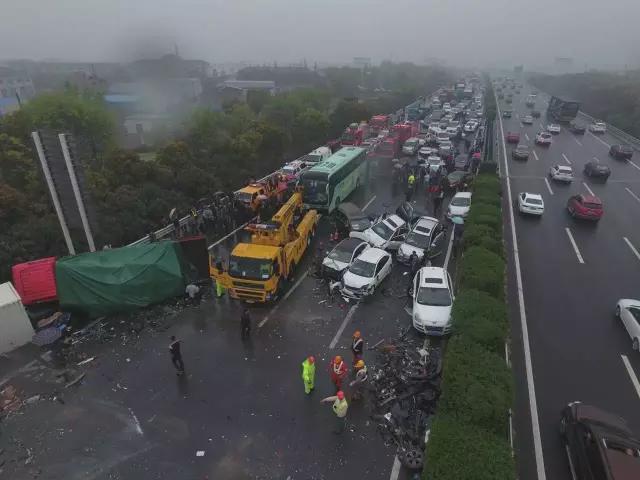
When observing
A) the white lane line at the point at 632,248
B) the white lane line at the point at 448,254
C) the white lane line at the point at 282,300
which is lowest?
the white lane line at the point at 632,248

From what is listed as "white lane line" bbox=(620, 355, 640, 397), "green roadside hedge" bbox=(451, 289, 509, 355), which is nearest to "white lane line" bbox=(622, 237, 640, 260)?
"white lane line" bbox=(620, 355, 640, 397)

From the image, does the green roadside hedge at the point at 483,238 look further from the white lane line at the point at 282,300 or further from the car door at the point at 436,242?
the white lane line at the point at 282,300

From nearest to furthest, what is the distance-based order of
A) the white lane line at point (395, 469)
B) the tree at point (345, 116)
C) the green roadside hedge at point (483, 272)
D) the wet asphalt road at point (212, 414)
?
the white lane line at point (395, 469) → the wet asphalt road at point (212, 414) → the green roadside hedge at point (483, 272) → the tree at point (345, 116)

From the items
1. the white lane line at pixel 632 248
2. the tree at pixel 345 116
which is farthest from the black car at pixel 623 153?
the tree at pixel 345 116

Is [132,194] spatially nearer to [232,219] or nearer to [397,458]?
[232,219]

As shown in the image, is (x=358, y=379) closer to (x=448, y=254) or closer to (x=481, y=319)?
(x=481, y=319)

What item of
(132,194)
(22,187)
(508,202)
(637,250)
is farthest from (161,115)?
(637,250)

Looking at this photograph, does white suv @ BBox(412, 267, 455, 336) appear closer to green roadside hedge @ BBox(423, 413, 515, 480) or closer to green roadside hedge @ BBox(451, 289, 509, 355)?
green roadside hedge @ BBox(451, 289, 509, 355)
